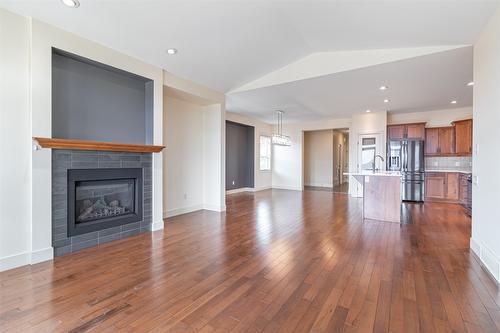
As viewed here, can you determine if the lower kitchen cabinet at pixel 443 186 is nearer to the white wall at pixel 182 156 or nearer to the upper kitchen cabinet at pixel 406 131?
Answer: the upper kitchen cabinet at pixel 406 131

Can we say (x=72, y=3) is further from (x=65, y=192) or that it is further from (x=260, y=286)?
(x=260, y=286)

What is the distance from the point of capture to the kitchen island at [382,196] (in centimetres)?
462

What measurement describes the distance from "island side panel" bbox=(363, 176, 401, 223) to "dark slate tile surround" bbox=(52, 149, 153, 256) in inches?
164

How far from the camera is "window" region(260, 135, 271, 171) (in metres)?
9.87

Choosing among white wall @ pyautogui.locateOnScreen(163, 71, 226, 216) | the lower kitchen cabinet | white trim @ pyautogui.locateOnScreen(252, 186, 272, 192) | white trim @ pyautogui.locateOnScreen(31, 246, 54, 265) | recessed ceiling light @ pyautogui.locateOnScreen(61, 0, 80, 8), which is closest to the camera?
recessed ceiling light @ pyautogui.locateOnScreen(61, 0, 80, 8)

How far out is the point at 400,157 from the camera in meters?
7.12

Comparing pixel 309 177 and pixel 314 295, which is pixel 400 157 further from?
pixel 314 295

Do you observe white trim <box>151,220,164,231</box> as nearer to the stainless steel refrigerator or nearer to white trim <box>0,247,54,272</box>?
white trim <box>0,247,54,272</box>

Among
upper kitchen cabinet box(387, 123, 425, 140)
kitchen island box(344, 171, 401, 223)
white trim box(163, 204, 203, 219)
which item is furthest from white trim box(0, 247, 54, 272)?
upper kitchen cabinet box(387, 123, 425, 140)

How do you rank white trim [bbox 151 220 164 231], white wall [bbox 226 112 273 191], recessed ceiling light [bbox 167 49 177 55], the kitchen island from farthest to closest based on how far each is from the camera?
white wall [bbox 226 112 273 191], the kitchen island, white trim [bbox 151 220 164 231], recessed ceiling light [bbox 167 49 177 55]

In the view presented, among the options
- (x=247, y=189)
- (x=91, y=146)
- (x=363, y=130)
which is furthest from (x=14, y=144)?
(x=363, y=130)

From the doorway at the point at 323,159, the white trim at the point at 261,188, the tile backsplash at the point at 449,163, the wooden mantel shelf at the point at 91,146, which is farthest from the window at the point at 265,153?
the wooden mantel shelf at the point at 91,146

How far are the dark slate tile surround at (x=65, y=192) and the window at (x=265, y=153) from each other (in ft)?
20.4

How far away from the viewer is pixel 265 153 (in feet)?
33.1
